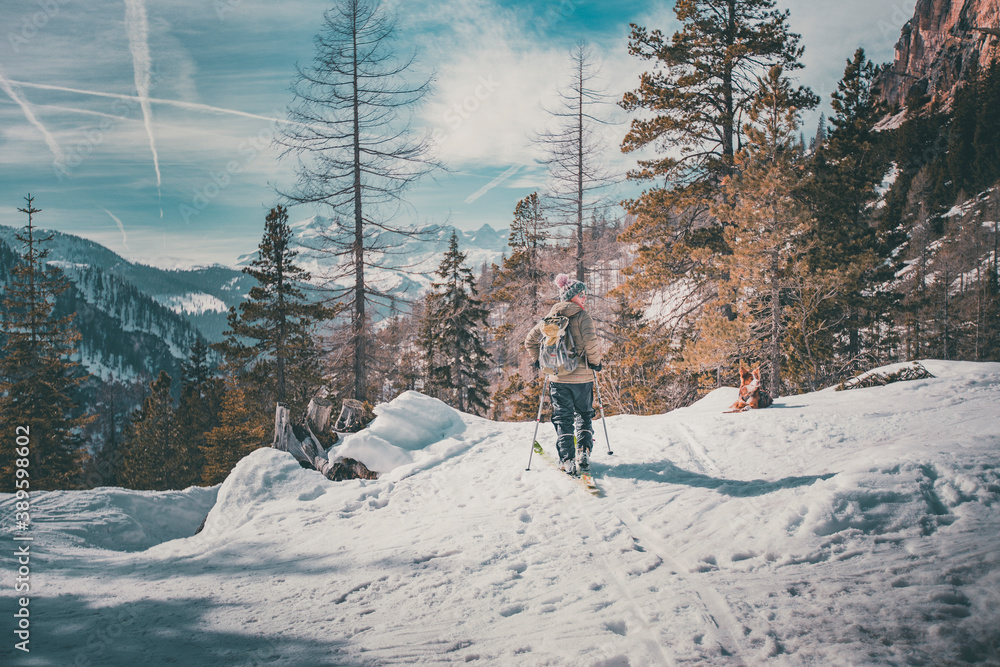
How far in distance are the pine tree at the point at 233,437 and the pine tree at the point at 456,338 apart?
34.7ft

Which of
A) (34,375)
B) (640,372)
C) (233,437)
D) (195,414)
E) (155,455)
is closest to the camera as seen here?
(640,372)

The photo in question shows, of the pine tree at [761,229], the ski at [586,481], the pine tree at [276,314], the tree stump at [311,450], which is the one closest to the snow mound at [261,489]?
the tree stump at [311,450]

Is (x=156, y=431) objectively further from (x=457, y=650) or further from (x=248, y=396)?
(x=457, y=650)

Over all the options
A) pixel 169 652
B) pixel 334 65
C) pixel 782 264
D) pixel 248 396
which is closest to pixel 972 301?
pixel 782 264

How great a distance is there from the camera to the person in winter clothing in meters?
5.51

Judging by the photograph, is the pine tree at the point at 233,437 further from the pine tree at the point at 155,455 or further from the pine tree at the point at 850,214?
the pine tree at the point at 850,214

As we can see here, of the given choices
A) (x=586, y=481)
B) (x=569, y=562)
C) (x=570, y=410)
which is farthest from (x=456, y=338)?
(x=569, y=562)

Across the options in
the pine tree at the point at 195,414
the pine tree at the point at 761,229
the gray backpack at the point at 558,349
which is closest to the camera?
the gray backpack at the point at 558,349

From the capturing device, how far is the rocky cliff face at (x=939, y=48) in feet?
175

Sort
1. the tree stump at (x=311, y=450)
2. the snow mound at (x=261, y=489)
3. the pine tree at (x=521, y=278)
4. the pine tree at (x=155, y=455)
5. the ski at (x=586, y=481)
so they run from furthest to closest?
the pine tree at (x=155, y=455)
the pine tree at (x=521, y=278)
the tree stump at (x=311, y=450)
the snow mound at (x=261, y=489)
the ski at (x=586, y=481)

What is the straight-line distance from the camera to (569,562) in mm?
3590

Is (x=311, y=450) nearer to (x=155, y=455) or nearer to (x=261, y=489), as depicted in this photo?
(x=261, y=489)

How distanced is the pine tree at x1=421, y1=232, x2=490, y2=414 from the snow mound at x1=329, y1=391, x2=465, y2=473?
16.8 metres

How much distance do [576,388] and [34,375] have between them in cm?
2624
